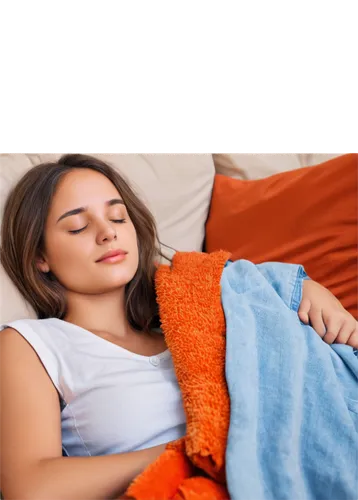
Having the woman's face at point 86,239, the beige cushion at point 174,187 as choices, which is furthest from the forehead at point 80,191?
the beige cushion at point 174,187

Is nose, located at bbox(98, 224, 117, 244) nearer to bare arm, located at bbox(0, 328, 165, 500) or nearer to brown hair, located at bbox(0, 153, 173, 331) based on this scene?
brown hair, located at bbox(0, 153, 173, 331)

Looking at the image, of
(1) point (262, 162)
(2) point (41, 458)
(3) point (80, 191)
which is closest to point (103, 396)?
(2) point (41, 458)

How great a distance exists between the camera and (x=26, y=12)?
2.74ft

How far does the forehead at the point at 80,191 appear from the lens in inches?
36.5

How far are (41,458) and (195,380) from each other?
9.6 inches

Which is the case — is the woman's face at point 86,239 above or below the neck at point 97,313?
above

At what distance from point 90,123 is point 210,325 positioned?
49cm

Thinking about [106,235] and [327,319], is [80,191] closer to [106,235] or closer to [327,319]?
[106,235]

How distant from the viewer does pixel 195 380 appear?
2.59 feet

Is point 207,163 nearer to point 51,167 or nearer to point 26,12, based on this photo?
point 51,167

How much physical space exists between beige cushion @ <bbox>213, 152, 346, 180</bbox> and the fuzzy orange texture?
17.0 inches

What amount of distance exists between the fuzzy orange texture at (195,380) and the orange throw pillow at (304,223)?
→ 224 mm

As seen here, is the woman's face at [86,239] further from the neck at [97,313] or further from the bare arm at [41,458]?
the bare arm at [41,458]

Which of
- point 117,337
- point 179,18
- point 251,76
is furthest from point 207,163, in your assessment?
point 117,337
